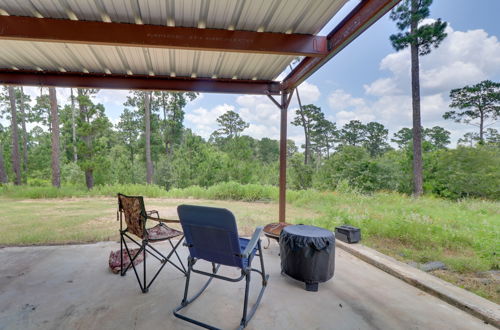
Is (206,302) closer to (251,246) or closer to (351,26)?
(251,246)

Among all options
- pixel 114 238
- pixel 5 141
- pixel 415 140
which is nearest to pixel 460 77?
pixel 415 140

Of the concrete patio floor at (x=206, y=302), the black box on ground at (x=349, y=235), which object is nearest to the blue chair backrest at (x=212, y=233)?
the concrete patio floor at (x=206, y=302)

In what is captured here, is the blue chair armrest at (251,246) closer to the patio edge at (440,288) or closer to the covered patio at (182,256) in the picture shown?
the covered patio at (182,256)

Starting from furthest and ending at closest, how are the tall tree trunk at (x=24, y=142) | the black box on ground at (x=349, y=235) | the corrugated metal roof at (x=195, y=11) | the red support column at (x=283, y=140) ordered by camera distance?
the tall tree trunk at (x=24, y=142), the red support column at (x=283, y=140), the black box on ground at (x=349, y=235), the corrugated metal roof at (x=195, y=11)

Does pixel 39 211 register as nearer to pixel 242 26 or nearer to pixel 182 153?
pixel 242 26

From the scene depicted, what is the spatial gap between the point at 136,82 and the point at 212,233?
116 inches

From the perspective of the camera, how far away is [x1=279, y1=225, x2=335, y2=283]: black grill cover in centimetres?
219

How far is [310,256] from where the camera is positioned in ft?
7.23

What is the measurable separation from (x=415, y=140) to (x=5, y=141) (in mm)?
25858

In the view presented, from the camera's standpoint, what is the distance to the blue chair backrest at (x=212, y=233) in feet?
5.56

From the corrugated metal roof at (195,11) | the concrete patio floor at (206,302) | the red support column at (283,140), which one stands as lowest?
the concrete patio floor at (206,302)

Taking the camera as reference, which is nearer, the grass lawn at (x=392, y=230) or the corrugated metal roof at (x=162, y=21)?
the corrugated metal roof at (x=162, y=21)

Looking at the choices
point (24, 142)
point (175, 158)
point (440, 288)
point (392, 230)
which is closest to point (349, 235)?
point (392, 230)

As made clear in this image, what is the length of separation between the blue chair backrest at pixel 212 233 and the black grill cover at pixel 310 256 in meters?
0.70
